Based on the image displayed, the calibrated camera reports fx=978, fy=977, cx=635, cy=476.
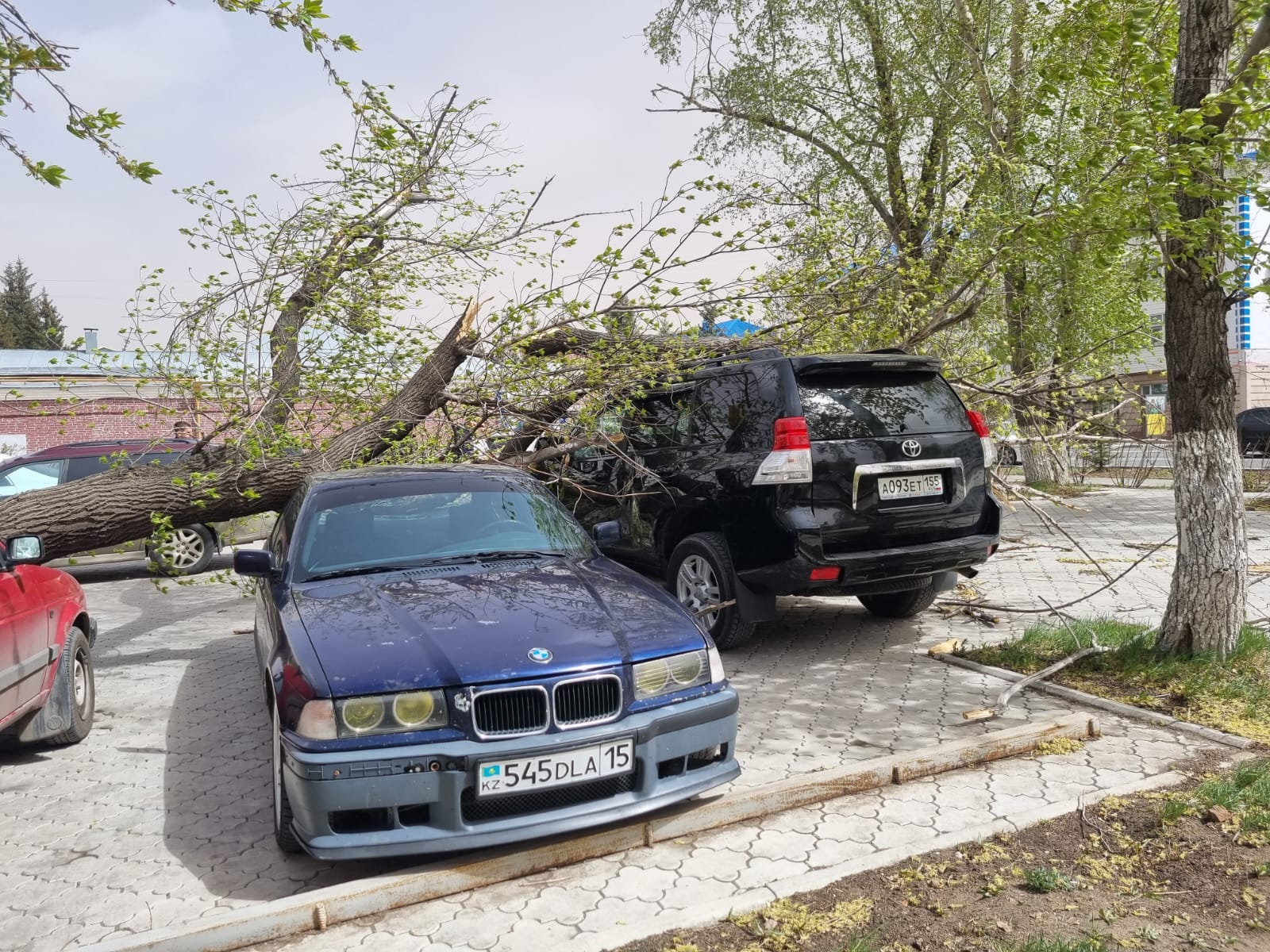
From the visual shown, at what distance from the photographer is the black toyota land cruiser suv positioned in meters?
6.36

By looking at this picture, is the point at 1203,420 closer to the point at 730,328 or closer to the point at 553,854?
the point at 730,328

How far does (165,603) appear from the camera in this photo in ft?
36.3

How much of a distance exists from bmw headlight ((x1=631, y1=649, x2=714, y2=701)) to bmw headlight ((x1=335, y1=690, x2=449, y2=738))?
0.79 m

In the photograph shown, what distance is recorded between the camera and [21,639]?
197 inches

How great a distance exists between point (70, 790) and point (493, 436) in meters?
4.55

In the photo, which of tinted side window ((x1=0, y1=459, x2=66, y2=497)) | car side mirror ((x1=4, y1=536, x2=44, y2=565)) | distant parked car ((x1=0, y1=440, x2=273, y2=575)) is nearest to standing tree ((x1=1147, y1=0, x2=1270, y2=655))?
car side mirror ((x1=4, y1=536, x2=44, y2=565))

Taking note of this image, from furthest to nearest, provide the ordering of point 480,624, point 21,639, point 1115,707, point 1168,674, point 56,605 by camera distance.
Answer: point 1168,674
point 56,605
point 1115,707
point 21,639
point 480,624

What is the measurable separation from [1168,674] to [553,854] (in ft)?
13.4

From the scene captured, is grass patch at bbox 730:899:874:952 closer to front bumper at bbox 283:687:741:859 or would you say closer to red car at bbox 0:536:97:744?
front bumper at bbox 283:687:741:859

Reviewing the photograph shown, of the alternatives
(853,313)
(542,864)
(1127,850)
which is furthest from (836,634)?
(542,864)

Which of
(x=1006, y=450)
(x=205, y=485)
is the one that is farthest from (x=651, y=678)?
(x=1006, y=450)

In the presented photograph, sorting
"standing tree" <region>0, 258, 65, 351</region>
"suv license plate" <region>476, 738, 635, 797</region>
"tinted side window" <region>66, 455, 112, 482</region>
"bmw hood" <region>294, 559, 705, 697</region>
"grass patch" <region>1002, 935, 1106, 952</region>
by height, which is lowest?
"grass patch" <region>1002, 935, 1106, 952</region>

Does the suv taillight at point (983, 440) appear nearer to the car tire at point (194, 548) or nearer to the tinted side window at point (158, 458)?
the tinted side window at point (158, 458)

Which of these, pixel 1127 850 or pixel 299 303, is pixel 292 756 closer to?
pixel 1127 850
